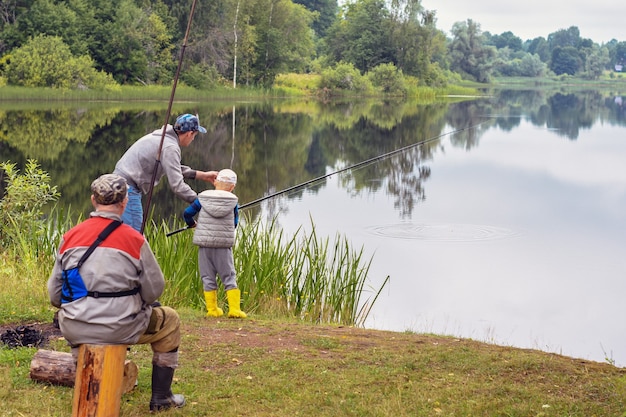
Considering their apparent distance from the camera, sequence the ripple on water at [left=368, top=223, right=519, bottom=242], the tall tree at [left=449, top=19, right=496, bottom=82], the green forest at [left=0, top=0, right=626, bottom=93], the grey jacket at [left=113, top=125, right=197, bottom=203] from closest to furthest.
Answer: the grey jacket at [left=113, top=125, right=197, bottom=203], the ripple on water at [left=368, top=223, right=519, bottom=242], the green forest at [left=0, top=0, right=626, bottom=93], the tall tree at [left=449, top=19, right=496, bottom=82]

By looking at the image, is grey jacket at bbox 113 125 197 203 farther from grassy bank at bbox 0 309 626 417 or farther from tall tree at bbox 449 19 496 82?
tall tree at bbox 449 19 496 82

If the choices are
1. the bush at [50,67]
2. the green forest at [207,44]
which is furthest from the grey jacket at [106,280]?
the bush at [50,67]

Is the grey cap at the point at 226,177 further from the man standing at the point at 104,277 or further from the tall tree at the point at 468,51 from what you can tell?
the tall tree at the point at 468,51

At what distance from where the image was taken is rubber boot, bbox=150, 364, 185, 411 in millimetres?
4827

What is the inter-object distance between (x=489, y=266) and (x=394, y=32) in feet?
216

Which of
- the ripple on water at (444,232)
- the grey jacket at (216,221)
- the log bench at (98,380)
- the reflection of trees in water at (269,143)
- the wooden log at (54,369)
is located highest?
the grey jacket at (216,221)

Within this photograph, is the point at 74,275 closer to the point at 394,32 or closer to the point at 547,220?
the point at 547,220

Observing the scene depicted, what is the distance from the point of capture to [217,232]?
707 centimetres

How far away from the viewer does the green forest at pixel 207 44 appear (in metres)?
47.3

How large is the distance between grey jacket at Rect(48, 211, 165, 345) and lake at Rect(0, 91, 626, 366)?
3.60 meters

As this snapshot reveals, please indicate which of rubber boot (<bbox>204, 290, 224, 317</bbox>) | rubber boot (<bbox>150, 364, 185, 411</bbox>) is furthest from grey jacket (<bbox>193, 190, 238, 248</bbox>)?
rubber boot (<bbox>150, 364, 185, 411</bbox>)

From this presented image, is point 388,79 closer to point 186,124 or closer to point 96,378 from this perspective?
point 186,124

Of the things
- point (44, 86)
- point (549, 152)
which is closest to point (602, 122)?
point (549, 152)

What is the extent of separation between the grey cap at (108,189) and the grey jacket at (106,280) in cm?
7
